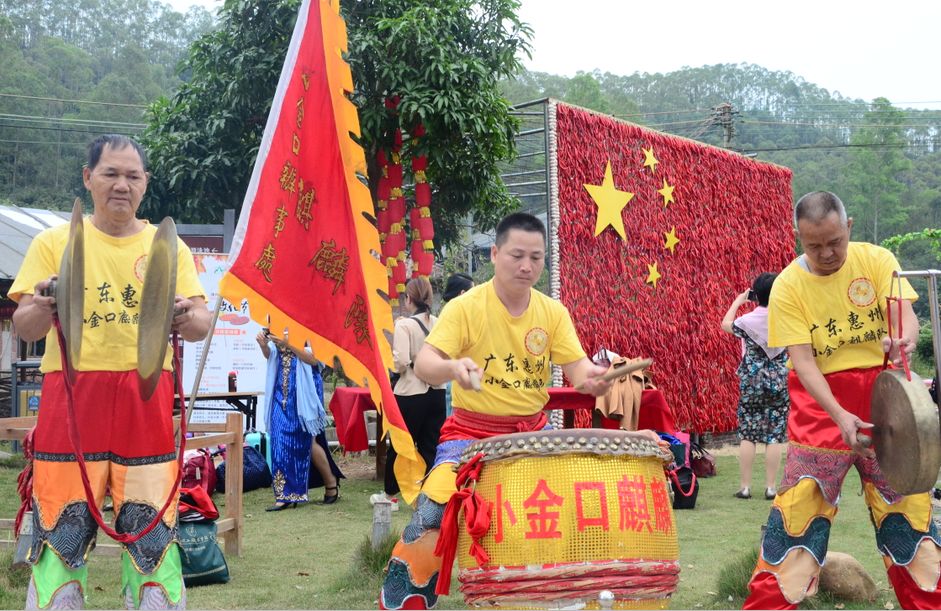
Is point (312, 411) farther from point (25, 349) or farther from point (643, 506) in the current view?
point (25, 349)

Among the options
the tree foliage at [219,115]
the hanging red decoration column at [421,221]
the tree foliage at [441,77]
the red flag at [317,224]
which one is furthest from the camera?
the tree foliage at [219,115]

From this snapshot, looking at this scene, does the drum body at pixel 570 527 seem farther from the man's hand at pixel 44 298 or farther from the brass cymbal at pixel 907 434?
the man's hand at pixel 44 298

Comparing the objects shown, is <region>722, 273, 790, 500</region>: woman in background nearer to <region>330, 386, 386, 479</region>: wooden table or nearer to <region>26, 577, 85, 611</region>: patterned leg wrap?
<region>330, 386, 386, 479</region>: wooden table

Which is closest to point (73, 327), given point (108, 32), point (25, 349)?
point (25, 349)

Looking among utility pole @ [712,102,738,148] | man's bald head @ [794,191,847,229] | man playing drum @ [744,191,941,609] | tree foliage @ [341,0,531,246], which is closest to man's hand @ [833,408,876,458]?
man playing drum @ [744,191,941,609]

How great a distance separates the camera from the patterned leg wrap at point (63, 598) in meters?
3.10

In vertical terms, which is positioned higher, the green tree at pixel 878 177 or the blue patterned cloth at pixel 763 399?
the green tree at pixel 878 177

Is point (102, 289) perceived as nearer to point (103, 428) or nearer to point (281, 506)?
point (103, 428)

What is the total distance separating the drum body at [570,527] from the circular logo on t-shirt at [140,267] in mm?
1357

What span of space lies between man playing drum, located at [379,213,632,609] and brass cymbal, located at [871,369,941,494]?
1079 millimetres

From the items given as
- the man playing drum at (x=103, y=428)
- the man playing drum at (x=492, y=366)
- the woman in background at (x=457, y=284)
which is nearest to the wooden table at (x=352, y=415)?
the woman in background at (x=457, y=284)

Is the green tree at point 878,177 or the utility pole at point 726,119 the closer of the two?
the utility pole at point 726,119

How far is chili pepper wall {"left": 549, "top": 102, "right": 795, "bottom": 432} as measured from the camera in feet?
31.4

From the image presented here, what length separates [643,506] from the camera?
3188mm
